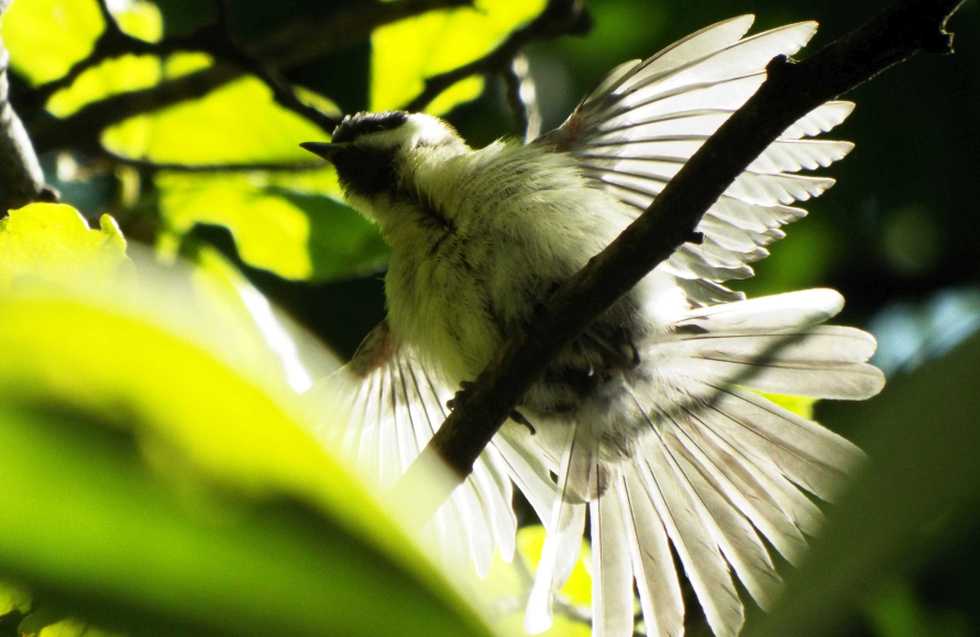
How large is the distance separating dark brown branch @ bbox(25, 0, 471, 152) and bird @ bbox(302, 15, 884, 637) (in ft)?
1.72

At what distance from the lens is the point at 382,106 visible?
12.3ft

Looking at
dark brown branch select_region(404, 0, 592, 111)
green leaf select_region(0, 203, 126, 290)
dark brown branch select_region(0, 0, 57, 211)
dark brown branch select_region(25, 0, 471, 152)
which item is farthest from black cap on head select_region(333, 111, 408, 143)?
green leaf select_region(0, 203, 126, 290)

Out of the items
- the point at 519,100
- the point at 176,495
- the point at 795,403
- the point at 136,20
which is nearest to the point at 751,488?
the point at 795,403

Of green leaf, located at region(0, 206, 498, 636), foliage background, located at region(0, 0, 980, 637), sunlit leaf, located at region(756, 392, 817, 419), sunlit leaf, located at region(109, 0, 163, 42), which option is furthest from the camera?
sunlit leaf, located at region(109, 0, 163, 42)

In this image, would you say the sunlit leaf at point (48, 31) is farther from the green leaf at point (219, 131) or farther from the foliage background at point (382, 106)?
the green leaf at point (219, 131)

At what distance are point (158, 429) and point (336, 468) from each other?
7 centimetres

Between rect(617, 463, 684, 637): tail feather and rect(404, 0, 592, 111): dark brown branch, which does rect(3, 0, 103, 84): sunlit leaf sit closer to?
rect(404, 0, 592, 111): dark brown branch

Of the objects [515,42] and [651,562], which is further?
[515,42]

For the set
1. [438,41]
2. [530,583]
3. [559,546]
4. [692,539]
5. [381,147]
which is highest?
[438,41]

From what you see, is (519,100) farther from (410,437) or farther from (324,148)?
(410,437)

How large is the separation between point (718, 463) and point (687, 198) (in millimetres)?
1338

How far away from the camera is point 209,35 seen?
3223 millimetres

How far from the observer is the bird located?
261 centimetres

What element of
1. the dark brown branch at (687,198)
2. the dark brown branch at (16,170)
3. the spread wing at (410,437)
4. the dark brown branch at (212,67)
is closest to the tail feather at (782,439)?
the spread wing at (410,437)
